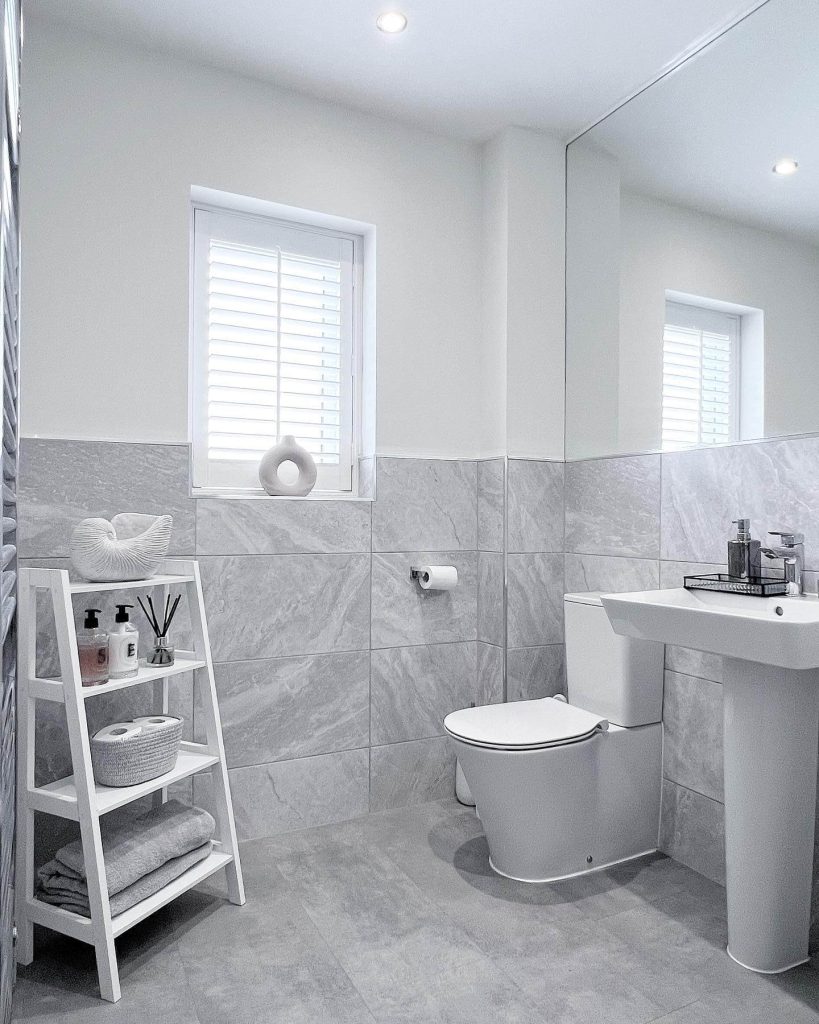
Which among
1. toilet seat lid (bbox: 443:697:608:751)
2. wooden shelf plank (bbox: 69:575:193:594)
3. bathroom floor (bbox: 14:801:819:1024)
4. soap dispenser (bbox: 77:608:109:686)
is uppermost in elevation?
wooden shelf plank (bbox: 69:575:193:594)

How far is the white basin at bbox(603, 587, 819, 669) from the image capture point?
1482 millimetres

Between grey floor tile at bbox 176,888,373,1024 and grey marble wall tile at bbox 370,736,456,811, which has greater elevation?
grey marble wall tile at bbox 370,736,456,811

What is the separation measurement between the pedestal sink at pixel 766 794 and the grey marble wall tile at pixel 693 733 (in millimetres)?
408

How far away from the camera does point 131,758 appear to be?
178 cm

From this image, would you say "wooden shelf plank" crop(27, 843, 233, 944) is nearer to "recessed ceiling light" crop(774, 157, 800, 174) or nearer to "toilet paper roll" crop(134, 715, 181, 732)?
"toilet paper roll" crop(134, 715, 181, 732)

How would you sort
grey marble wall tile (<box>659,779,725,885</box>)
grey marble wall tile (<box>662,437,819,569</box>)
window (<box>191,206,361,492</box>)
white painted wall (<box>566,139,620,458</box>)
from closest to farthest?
grey marble wall tile (<box>662,437,819,569</box>), grey marble wall tile (<box>659,779,725,885</box>), window (<box>191,206,361,492</box>), white painted wall (<box>566,139,620,458</box>)

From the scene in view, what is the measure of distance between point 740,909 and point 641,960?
26 centimetres

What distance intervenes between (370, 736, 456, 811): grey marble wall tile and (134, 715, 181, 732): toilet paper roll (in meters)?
0.87

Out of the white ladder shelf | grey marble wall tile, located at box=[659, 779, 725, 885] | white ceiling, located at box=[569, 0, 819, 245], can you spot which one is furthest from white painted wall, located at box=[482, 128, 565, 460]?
the white ladder shelf

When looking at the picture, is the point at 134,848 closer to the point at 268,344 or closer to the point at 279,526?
the point at 279,526

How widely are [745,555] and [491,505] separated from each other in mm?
951

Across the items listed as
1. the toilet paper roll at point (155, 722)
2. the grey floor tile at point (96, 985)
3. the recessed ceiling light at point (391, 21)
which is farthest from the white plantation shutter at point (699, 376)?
the grey floor tile at point (96, 985)

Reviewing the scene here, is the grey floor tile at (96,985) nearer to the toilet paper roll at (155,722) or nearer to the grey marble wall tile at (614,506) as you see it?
the toilet paper roll at (155,722)

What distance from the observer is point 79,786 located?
5.47 ft
